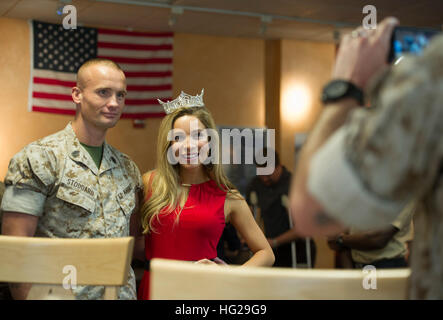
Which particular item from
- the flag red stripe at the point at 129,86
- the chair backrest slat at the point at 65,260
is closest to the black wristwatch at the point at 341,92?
the chair backrest slat at the point at 65,260

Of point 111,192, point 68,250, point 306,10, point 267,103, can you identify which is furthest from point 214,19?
point 68,250

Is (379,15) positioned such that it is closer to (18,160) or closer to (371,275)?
(18,160)

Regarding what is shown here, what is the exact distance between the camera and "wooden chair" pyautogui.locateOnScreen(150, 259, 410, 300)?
0.96 meters

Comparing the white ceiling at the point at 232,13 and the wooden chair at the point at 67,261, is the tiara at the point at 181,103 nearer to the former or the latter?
the wooden chair at the point at 67,261

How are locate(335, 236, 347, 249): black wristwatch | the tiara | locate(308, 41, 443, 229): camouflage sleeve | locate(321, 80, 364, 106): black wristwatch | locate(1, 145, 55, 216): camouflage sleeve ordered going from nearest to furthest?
locate(308, 41, 443, 229): camouflage sleeve, locate(321, 80, 364, 106): black wristwatch, locate(1, 145, 55, 216): camouflage sleeve, the tiara, locate(335, 236, 347, 249): black wristwatch

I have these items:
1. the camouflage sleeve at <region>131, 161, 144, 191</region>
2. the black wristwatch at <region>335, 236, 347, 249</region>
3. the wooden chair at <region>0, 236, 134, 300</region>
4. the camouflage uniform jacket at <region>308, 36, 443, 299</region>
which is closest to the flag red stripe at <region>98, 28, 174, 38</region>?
the black wristwatch at <region>335, 236, 347, 249</region>

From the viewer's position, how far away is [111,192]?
218cm

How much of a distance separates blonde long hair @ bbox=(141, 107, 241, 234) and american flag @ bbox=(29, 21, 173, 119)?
4.32 metres

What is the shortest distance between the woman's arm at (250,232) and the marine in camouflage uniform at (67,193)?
1.39ft

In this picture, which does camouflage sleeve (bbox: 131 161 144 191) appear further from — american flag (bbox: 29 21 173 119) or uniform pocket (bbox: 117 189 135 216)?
american flag (bbox: 29 21 173 119)

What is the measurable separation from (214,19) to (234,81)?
1201mm
